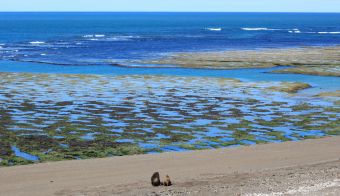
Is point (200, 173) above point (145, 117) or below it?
above

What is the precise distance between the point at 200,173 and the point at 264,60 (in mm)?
44485

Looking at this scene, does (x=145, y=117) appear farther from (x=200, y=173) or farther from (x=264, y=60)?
(x=264, y=60)

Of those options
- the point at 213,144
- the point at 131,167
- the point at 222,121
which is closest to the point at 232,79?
the point at 222,121

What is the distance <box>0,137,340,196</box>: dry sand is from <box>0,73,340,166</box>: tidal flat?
146cm

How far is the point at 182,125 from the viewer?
87.2ft

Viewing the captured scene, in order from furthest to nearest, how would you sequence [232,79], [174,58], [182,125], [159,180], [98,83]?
A: [174,58] → [232,79] → [98,83] → [182,125] → [159,180]

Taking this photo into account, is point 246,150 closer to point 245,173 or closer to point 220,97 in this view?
point 245,173

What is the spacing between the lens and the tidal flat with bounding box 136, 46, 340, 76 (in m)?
53.0

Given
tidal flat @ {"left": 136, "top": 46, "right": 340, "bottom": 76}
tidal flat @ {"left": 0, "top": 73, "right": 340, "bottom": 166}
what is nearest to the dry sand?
tidal flat @ {"left": 0, "top": 73, "right": 340, "bottom": 166}

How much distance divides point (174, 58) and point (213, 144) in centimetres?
4155

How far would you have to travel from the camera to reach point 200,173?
1828 centimetres

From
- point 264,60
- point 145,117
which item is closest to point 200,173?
point 145,117

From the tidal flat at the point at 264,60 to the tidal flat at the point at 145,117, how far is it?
1202 centimetres

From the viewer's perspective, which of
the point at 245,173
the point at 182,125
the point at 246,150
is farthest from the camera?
the point at 182,125
